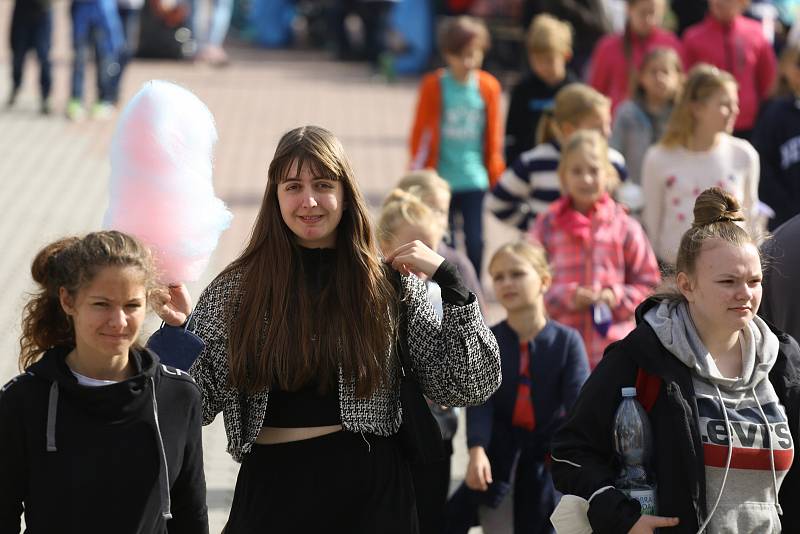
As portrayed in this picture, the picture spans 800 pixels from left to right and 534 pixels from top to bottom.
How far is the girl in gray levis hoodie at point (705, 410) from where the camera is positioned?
366cm

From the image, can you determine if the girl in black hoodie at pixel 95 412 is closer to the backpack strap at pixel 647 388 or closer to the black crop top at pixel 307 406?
the black crop top at pixel 307 406

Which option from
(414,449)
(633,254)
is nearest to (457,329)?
(414,449)

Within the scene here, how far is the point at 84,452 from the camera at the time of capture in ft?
11.2

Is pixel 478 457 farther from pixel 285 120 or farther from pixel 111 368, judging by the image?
pixel 285 120

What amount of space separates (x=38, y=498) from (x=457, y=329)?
1.13 m

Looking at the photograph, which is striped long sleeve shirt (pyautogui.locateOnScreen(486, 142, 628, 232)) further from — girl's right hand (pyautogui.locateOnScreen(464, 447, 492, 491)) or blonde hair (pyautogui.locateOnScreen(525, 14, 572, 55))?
girl's right hand (pyautogui.locateOnScreen(464, 447, 492, 491))

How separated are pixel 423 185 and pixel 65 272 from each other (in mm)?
2646

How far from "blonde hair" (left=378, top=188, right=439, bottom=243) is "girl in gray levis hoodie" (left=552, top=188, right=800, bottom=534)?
1.57 m

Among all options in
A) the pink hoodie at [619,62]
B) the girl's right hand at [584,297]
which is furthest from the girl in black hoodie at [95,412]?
the pink hoodie at [619,62]

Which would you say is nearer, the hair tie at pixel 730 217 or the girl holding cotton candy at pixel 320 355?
the girl holding cotton candy at pixel 320 355

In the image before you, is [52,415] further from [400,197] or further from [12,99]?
[12,99]

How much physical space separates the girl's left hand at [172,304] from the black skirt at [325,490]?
44 cm

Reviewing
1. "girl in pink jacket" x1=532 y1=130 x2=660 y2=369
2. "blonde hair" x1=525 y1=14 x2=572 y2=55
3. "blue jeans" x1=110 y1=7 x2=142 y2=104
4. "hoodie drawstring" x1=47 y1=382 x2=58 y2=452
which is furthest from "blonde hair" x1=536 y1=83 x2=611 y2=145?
"blue jeans" x1=110 y1=7 x2=142 y2=104

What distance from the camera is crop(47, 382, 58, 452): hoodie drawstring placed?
3369 millimetres
